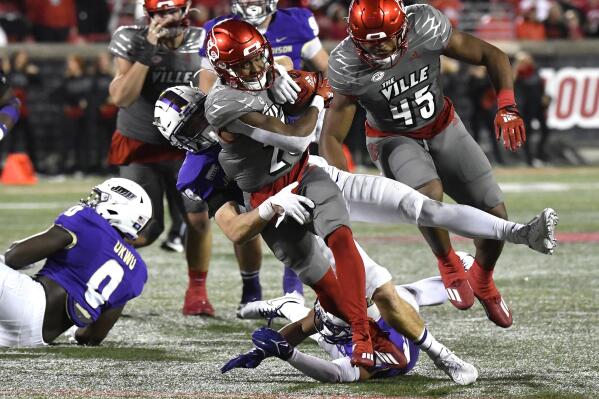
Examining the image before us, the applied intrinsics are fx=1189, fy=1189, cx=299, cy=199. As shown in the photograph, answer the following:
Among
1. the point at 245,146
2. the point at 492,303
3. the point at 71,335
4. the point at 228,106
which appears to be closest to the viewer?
the point at 228,106

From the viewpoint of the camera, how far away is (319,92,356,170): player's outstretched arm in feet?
17.8

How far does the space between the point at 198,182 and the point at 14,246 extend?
2.90 feet

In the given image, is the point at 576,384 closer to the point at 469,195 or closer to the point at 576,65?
the point at 469,195

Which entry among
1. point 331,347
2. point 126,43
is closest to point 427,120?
point 331,347

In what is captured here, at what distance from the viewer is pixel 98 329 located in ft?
18.0

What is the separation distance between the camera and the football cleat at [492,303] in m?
5.48

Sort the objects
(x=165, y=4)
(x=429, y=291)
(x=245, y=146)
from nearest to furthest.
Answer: (x=245, y=146) → (x=429, y=291) → (x=165, y=4)

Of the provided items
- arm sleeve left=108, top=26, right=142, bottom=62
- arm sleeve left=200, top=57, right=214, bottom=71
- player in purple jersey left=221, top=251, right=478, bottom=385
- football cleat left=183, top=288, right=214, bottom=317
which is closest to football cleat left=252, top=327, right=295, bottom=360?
player in purple jersey left=221, top=251, right=478, bottom=385

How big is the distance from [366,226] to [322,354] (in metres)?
5.43

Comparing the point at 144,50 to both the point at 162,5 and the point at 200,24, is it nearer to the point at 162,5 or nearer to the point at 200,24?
the point at 162,5

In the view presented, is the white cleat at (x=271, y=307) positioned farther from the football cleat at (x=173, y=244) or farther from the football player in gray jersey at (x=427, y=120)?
the football cleat at (x=173, y=244)

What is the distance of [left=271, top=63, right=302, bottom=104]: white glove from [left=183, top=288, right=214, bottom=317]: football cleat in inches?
77.7

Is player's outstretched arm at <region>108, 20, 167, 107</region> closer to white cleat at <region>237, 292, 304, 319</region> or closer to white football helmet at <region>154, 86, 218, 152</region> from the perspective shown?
white football helmet at <region>154, 86, 218, 152</region>

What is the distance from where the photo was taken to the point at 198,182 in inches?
196
